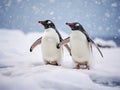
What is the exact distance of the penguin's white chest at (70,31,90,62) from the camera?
75.5 inches

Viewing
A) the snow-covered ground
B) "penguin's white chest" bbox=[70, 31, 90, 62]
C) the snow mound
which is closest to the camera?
the snow-covered ground

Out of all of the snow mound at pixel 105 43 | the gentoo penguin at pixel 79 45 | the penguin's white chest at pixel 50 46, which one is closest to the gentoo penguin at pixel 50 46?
the penguin's white chest at pixel 50 46

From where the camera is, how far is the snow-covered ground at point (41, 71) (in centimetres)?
155

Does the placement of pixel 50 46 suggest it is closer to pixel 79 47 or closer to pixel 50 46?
pixel 50 46

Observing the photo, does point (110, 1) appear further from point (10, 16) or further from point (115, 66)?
point (10, 16)

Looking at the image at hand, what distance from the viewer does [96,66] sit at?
6.40 ft

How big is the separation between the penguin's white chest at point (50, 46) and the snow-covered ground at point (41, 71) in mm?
98

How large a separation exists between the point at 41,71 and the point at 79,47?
1.01 ft

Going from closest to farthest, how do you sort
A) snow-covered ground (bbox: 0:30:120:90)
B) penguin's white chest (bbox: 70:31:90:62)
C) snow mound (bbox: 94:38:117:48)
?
snow-covered ground (bbox: 0:30:120:90)
penguin's white chest (bbox: 70:31:90:62)
snow mound (bbox: 94:38:117:48)

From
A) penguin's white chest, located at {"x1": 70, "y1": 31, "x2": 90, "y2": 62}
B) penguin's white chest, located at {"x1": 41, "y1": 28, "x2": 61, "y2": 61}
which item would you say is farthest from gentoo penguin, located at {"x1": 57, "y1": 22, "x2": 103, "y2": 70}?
penguin's white chest, located at {"x1": 41, "y1": 28, "x2": 61, "y2": 61}

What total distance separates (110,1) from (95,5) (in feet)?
0.38

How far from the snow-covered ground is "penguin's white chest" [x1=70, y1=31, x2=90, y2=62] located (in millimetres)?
92

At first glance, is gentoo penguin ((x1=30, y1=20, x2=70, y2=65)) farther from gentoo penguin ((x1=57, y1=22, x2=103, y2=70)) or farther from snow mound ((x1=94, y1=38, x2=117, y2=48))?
snow mound ((x1=94, y1=38, x2=117, y2=48))

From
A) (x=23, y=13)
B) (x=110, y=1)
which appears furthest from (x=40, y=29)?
(x=110, y=1)
